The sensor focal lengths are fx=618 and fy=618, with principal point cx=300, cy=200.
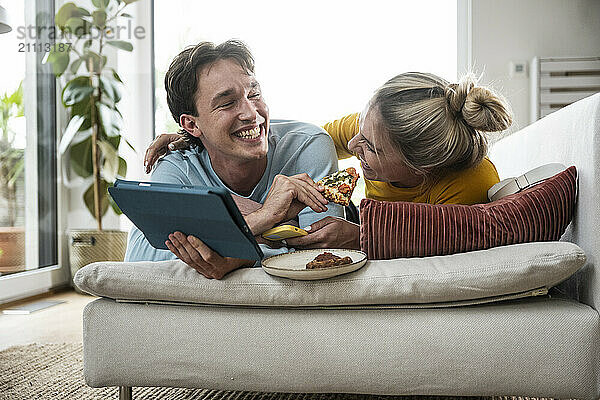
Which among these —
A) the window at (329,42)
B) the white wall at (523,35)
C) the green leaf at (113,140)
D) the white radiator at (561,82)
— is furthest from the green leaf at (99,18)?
the white radiator at (561,82)

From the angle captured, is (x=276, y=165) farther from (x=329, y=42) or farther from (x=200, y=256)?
(x=329, y=42)

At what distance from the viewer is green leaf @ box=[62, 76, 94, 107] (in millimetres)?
3854

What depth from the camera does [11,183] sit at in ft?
11.4

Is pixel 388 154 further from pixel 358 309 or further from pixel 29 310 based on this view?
pixel 29 310

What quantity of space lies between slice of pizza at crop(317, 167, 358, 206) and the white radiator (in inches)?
126

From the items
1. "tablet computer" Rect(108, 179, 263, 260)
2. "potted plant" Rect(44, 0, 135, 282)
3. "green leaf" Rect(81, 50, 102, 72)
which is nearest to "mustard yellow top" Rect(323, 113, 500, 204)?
"tablet computer" Rect(108, 179, 263, 260)

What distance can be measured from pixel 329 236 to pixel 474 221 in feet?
1.37

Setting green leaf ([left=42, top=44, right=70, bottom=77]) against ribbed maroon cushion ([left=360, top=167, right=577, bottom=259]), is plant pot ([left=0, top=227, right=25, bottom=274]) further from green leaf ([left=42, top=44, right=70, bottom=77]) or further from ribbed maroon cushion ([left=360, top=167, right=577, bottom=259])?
ribbed maroon cushion ([left=360, top=167, right=577, bottom=259])

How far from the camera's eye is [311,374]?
1.45m

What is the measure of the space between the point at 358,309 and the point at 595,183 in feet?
1.97

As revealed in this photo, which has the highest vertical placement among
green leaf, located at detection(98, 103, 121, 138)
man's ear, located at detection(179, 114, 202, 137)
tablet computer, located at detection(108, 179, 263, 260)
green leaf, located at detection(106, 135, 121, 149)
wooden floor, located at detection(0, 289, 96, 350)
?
green leaf, located at detection(98, 103, 121, 138)

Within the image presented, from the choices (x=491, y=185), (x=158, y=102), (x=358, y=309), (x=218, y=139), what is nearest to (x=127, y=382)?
(x=358, y=309)

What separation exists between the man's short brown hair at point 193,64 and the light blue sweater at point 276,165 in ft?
0.55

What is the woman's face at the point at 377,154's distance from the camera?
70.6 inches
